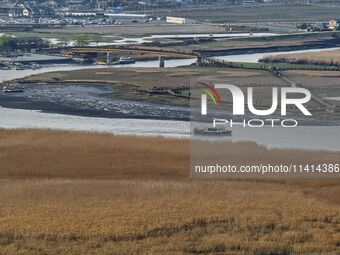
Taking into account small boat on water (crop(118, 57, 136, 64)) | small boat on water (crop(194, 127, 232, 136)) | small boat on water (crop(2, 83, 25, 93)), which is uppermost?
small boat on water (crop(194, 127, 232, 136))

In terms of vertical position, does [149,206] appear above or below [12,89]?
above

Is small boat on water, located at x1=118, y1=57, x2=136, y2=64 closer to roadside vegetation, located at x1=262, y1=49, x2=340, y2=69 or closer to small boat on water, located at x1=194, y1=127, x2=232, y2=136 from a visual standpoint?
roadside vegetation, located at x1=262, y1=49, x2=340, y2=69

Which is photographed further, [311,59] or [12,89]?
[311,59]

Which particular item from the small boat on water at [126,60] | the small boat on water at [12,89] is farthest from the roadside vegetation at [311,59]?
the small boat on water at [12,89]

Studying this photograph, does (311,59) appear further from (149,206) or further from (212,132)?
(149,206)

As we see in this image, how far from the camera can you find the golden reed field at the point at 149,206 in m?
9.19

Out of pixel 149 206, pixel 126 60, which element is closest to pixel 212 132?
pixel 149 206

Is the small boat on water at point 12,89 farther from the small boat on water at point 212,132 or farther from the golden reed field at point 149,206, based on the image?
the golden reed field at point 149,206

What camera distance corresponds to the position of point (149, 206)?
408 inches

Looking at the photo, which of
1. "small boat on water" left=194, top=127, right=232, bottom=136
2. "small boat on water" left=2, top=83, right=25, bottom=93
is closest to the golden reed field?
"small boat on water" left=194, top=127, right=232, bottom=136

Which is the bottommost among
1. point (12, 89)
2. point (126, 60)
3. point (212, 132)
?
point (126, 60)

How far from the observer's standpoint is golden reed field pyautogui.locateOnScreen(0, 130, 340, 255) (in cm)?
919

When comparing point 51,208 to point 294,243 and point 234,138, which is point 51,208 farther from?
point 234,138

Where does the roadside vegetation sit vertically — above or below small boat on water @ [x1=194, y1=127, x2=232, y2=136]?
below
